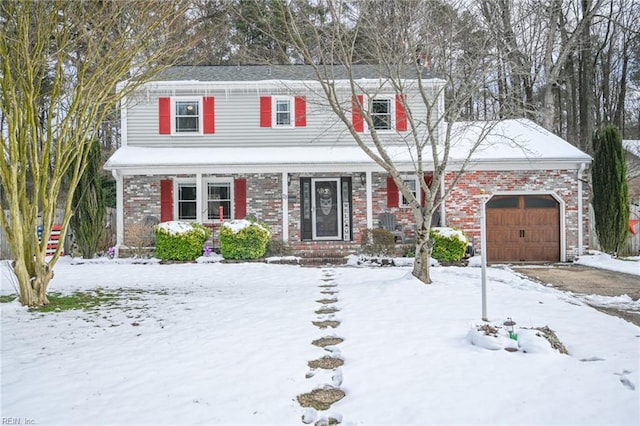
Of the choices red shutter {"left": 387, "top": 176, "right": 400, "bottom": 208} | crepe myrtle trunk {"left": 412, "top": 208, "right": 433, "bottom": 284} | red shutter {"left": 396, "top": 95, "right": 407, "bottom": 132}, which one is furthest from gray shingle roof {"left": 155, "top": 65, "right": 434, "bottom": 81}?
crepe myrtle trunk {"left": 412, "top": 208, "right": 433, "bottom": 284}

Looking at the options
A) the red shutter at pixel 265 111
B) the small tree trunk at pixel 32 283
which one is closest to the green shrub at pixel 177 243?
the red shutter at pixel 265 111

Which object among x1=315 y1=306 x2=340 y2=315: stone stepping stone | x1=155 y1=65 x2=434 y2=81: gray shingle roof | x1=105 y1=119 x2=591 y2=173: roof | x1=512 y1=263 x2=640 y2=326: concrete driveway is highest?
x1=155 y1=65 x2=434 y2=81: gray shingle roof

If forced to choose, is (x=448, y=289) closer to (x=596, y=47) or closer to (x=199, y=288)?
(x=199, y=288)

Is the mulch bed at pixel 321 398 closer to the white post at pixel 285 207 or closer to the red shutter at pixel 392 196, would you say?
the white post at pixel 285 207

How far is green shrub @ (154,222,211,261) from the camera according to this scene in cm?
1113

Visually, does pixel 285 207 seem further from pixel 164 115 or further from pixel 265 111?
pixel 164 115

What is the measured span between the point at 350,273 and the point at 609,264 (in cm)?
641

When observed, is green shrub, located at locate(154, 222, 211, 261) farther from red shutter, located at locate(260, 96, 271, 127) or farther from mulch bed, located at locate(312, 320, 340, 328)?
mulch bed, located at locate(312, 320, 340, 328)

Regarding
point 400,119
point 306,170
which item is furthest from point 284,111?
point 400,119

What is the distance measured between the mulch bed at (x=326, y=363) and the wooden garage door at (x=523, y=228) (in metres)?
9.00

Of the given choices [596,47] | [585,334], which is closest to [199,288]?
[585,334]

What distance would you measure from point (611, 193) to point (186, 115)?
11956 mm

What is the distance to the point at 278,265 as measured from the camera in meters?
10.6

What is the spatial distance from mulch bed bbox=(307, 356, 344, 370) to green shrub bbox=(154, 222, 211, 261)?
7.82 metres
